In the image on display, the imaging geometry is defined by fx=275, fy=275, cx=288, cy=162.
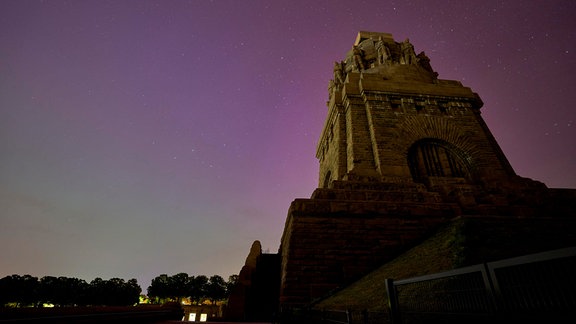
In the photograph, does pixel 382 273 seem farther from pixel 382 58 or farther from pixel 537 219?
pixel 382 58

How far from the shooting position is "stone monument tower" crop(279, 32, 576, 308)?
7977 millimetres

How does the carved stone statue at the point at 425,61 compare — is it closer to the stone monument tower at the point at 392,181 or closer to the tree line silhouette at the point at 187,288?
the stone monument tower at the point at 392,181

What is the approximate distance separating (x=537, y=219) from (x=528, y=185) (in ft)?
19.9

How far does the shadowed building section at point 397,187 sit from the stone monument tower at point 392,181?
0.04m

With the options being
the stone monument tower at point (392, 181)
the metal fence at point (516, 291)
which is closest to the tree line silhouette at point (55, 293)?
the stone monument tower at point (392, 181)

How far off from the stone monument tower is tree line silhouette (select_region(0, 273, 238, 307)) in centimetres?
4849

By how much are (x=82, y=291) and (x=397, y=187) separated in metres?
64.8

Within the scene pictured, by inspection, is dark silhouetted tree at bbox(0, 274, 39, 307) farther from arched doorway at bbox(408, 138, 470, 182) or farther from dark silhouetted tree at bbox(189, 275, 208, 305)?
arched doorway at bbox(408, 138, 470, 182)

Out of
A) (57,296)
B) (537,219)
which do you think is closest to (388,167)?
(537,219)

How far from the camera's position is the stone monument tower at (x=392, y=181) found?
7.98 metres

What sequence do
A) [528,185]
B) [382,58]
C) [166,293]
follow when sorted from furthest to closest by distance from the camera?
[166,293] → [382,58] → [528,185]

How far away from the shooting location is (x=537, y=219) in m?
6.80

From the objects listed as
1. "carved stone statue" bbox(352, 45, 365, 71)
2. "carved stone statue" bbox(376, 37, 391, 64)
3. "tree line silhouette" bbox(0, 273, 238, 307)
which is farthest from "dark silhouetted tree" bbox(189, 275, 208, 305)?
"carved stone statue" bbox(376, 37, 391, 64)

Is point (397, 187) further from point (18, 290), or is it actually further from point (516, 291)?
point (18, 290)
